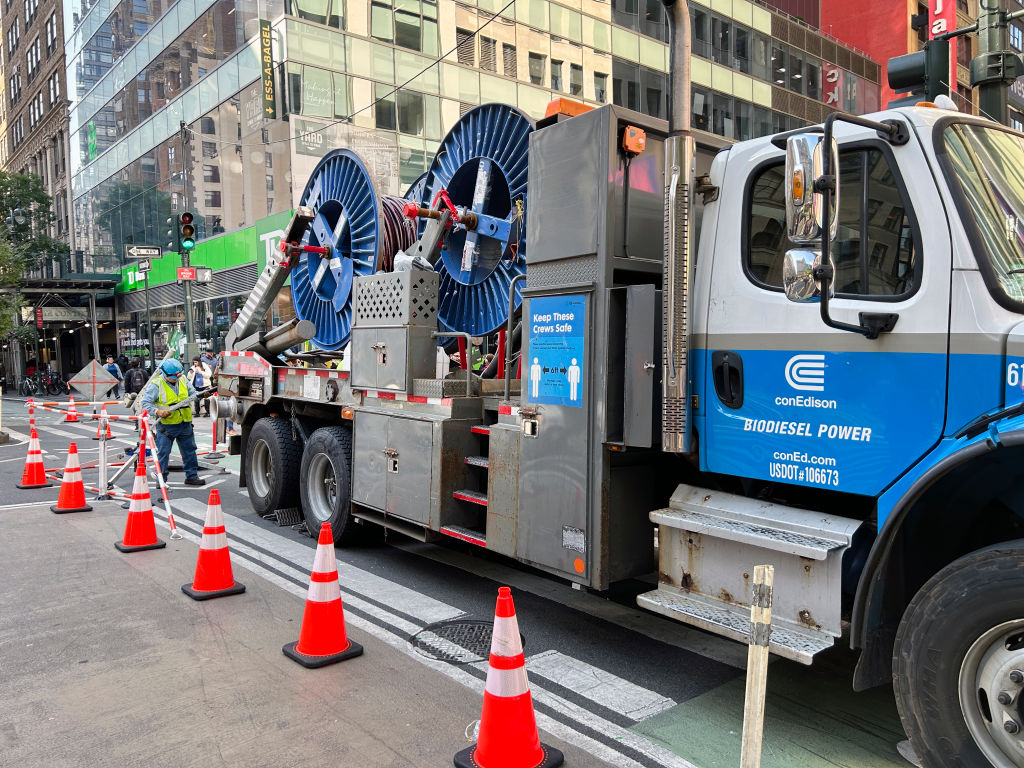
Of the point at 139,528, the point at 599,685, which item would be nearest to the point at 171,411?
the point at 139,528

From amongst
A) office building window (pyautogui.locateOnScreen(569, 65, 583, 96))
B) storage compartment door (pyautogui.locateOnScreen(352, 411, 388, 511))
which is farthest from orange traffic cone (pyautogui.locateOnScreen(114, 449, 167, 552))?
office building window (pyautogui.locateOnScreen(569, 65, 583, 96))

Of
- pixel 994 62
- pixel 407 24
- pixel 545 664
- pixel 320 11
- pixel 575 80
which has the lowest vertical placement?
pixel 545 664

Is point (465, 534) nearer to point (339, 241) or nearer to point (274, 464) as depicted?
point (274, 464)

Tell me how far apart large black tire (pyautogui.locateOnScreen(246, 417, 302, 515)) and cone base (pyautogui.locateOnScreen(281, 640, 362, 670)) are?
134 inches

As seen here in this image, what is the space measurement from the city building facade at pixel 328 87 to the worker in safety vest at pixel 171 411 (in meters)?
11.7

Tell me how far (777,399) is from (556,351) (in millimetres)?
1370

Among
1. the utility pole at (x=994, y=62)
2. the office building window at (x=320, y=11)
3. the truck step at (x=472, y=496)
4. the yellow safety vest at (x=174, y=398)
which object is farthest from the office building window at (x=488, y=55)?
the truck step at (x=472, y=496)

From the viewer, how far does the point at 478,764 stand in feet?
10.8

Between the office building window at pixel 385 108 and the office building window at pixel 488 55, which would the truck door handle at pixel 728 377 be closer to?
the office building window at pixel 385 108

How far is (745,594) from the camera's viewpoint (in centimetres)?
362

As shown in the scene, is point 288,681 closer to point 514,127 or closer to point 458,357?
point 458,357

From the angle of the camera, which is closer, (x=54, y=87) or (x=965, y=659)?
(x=965, y=659)

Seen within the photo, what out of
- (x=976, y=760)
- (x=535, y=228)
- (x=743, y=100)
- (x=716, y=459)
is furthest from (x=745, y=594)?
(x=743, y=100)

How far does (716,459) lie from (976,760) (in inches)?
63.2
